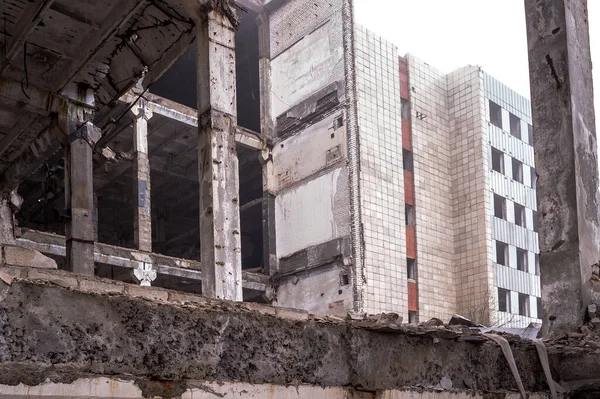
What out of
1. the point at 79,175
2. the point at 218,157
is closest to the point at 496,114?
the point at 79,175

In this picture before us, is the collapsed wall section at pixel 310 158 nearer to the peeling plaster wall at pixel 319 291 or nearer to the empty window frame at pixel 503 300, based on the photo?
the peeling plaster wall at pixel 319 291

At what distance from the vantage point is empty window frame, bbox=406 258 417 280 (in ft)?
65.9

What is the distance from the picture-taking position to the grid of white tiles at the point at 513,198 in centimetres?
2262

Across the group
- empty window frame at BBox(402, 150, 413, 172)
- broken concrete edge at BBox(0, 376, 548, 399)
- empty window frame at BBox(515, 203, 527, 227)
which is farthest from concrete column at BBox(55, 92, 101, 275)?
empty window frame at BBox(515, 203, 527, 227)

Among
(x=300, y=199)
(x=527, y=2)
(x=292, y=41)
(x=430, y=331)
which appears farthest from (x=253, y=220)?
(x=430, y=331)

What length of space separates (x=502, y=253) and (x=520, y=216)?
2.30 m

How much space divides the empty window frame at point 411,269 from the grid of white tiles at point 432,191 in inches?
7.7

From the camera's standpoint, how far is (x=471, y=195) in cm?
2220

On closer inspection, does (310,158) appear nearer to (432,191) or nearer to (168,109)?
(432,191)

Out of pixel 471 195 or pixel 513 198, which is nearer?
pixel 471 195

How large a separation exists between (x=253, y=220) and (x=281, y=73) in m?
5.41

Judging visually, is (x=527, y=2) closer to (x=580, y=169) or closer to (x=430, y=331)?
(x=580, y=169)

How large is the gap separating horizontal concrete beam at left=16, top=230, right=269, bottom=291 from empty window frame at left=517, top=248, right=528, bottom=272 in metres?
11.9

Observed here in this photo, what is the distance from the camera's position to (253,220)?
2386cm
